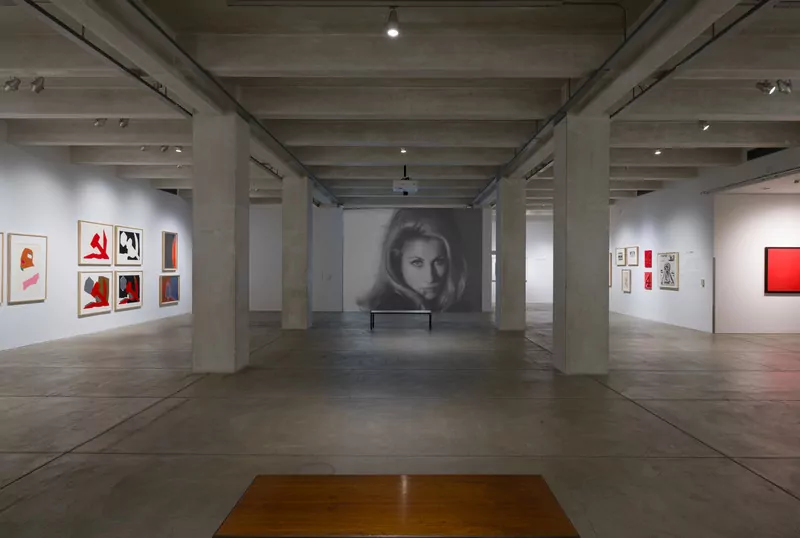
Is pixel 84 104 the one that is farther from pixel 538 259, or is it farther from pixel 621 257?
pixel 538 259

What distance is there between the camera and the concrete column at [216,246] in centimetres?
762

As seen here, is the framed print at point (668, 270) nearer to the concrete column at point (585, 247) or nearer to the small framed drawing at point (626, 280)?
the small framed drawing at point (626, 280)

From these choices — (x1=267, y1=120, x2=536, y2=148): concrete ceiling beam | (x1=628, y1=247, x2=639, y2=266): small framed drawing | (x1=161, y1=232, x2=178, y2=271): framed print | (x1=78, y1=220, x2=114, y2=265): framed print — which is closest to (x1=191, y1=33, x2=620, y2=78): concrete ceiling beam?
(x1=267, y1=120, x2=536, y2=148): concrete ceiling beam

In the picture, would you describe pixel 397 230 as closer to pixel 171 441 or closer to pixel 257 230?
pixel 257 230

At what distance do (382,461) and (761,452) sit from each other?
3.16 meters

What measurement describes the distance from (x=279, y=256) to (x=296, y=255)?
5.68 m

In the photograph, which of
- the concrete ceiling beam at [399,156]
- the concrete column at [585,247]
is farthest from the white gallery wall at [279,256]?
the concrete column at [585,247]

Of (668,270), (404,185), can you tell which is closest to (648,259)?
(668,270)

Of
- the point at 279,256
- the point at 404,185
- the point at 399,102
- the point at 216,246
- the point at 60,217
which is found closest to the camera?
the point at 216,246

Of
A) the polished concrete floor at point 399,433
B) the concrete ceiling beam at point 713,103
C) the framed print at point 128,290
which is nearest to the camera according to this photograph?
the polished concrete floor at point 399,433

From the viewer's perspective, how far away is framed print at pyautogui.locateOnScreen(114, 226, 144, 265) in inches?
535

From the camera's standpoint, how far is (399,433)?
4773mm

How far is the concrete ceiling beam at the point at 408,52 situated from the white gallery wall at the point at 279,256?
12.4m

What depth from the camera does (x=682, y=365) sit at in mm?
8352
